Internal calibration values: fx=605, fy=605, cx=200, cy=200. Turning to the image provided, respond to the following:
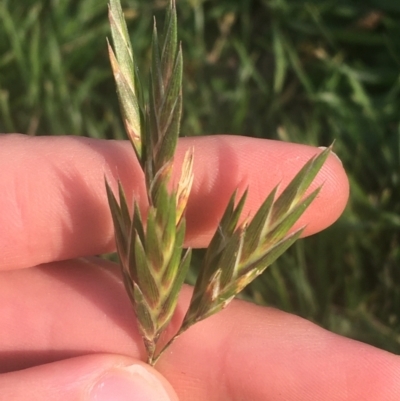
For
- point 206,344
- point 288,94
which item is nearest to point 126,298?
Answer: point 206,344

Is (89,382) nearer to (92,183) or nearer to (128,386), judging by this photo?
(128,386)

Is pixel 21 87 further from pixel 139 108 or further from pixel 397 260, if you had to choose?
pixel 397 260

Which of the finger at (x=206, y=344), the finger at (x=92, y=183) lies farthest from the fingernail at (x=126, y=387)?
the finger at (x=92, y=183)

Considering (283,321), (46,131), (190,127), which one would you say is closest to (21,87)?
(46,131)

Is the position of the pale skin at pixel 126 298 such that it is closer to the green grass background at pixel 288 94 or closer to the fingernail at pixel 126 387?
the fingernail at pixel 126 387

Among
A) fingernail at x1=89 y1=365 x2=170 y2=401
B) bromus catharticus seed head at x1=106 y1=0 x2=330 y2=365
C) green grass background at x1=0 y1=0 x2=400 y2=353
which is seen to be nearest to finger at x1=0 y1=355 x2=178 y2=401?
fingernail at x1=89 y1=365 x2=170 y2=401
